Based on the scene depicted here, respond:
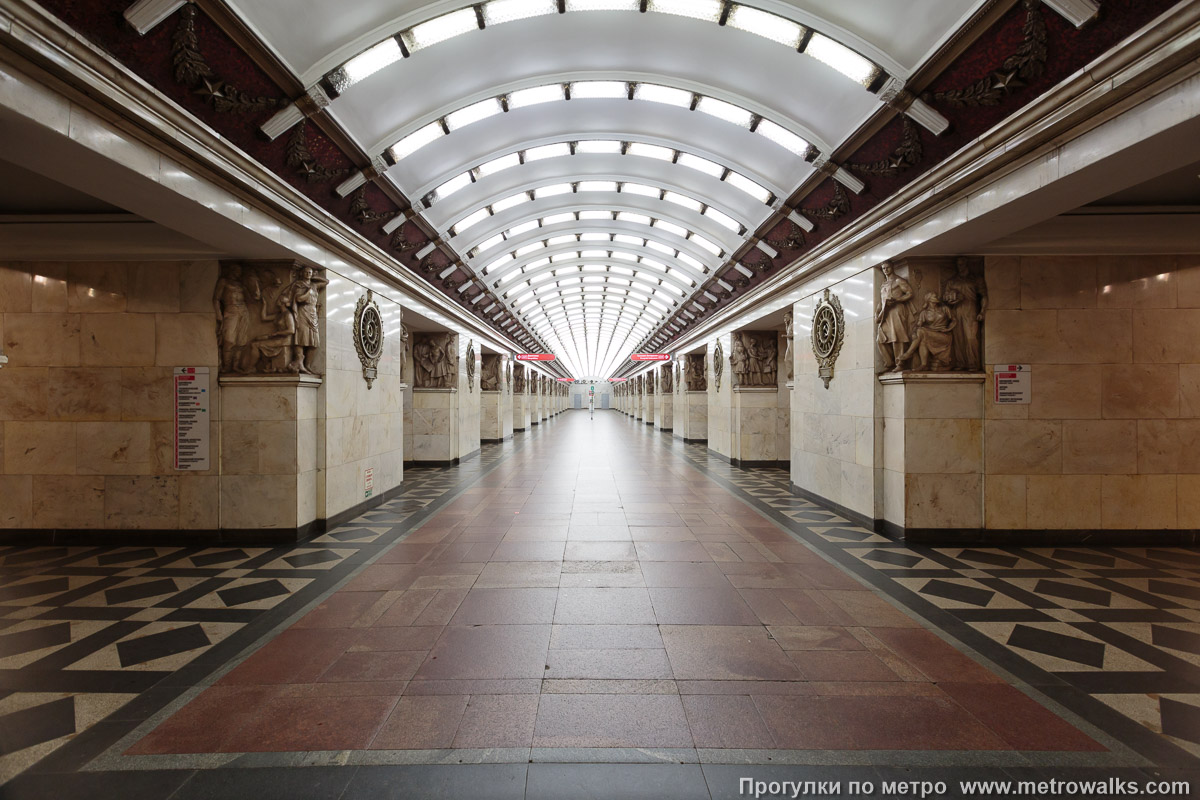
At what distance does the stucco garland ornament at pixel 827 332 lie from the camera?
295 inches

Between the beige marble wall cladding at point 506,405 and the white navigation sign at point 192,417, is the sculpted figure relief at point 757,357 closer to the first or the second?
the beige marble wall cladding at point 506,405

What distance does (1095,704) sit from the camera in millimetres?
2818

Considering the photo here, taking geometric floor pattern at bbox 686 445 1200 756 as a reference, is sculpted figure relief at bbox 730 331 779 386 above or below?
above

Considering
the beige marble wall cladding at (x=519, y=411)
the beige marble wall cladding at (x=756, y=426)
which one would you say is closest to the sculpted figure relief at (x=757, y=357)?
the beige marble wall cladding at (x=756, y=426)

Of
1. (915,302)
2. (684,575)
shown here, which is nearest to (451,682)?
(684,575)

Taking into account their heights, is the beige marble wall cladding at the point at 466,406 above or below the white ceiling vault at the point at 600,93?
below

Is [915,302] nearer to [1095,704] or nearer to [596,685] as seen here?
[1095,704]

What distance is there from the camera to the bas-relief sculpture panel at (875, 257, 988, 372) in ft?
20.1

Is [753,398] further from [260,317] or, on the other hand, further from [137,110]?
[137,110]

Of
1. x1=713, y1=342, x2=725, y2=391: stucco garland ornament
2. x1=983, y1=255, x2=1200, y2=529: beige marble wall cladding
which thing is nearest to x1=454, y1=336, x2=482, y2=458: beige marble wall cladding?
x1=713, y1=342, x2=725, y2=391: stucco garland ornament

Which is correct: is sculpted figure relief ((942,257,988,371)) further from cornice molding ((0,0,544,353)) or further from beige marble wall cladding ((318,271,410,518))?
beige marble wall cladding ((318,271,410,518))

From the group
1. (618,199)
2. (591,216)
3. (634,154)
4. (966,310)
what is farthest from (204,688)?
(591,216)

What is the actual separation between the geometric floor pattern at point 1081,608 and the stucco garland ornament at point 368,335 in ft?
22.5

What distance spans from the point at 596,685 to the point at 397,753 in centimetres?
111
